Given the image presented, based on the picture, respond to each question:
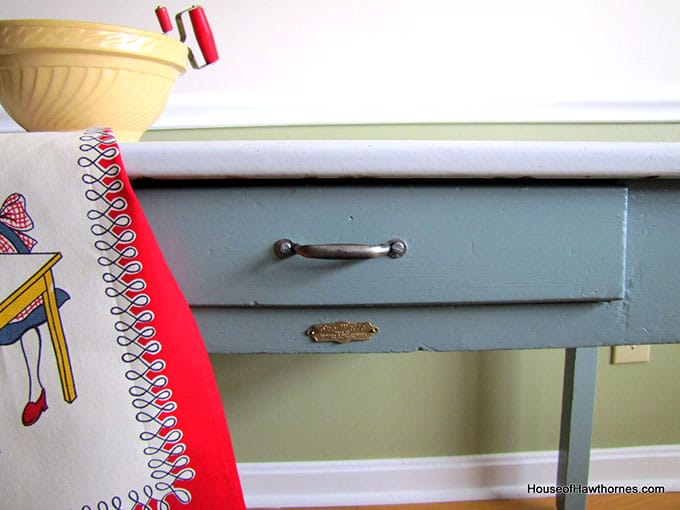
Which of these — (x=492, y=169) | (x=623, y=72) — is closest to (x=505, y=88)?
(x=623, y=72)

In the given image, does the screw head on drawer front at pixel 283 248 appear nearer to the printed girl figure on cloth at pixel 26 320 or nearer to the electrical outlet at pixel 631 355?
the printed girl figure on cloth at pixel 26 320

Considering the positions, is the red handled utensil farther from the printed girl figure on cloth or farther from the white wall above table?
the printed girl figure on cloth

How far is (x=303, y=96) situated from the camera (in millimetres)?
879

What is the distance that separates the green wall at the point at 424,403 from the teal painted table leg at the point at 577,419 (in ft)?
0.52

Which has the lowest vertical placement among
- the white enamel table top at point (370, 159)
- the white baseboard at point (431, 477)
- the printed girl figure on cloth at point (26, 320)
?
the white baseboard at point (431, 477)

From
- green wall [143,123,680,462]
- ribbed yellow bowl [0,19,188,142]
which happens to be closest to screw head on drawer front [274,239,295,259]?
ribbed yellow bowl [0,19,188,142]

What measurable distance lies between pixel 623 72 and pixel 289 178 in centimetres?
80

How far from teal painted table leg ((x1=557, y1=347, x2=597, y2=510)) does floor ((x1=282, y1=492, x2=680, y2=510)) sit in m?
0.15

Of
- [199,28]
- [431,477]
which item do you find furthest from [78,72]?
[431,477]

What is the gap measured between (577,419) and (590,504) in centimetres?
31

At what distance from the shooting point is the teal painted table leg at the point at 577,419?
841mm

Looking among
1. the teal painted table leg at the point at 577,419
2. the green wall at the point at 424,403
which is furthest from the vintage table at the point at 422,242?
the green wall at the point at 424,403

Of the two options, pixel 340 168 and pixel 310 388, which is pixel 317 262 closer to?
pixel 340 168

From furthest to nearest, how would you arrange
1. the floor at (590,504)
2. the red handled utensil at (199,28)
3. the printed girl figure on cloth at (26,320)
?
the floor at (590,504), the red handled utensil at (199,28), the printed girl figure on cloth at (26,320)
